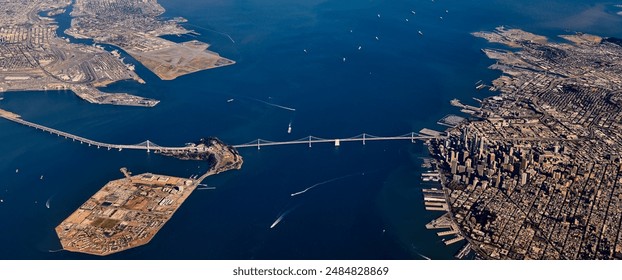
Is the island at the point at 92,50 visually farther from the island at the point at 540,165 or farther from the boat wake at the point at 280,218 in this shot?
the island at the point at 540,165

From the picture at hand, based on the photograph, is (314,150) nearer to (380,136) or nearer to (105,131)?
(380,136)

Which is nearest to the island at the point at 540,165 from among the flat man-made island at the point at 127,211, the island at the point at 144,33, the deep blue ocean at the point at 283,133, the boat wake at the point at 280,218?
the deep blue ocean at the point at 283,133

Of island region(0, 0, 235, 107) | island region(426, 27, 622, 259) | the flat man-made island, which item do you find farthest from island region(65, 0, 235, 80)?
island region(426, 27, 622, 259)

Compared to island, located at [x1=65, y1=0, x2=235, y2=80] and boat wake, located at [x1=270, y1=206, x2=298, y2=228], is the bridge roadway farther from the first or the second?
island, located at [x1=65, y1=0, x2=235, y2=80]

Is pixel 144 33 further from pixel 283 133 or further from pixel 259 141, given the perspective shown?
pixel 259 141

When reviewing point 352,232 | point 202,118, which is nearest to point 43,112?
point 202,118

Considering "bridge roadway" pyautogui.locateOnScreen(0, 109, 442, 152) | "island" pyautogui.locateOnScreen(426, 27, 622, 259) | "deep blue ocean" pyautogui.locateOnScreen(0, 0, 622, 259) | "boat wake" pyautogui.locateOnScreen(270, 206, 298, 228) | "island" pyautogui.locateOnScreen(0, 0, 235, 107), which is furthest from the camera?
"island" pyautogui.locateOnScreen(0, 0, 235, 107)

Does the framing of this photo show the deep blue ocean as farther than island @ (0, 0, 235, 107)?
No

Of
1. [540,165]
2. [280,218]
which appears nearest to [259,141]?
[280,218]
